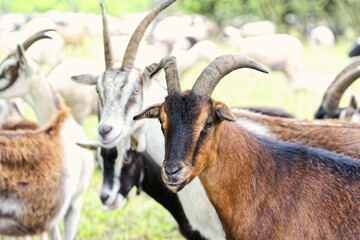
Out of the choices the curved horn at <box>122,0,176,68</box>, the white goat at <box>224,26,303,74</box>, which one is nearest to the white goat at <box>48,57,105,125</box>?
the curved horn at <box>122,0,176,68</box>

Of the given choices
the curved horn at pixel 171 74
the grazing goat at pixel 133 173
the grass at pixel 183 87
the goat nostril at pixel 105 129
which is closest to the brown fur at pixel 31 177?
the grazing goat at pixel 133 173

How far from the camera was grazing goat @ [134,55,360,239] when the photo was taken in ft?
10.5

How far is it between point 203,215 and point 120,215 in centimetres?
261

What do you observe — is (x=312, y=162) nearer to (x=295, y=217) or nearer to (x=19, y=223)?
(x=295, y=217)

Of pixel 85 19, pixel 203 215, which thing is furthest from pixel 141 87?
pixel 85 19

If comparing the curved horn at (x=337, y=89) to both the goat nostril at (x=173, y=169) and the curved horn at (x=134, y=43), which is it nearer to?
the curved horn at (x=134, y=43)

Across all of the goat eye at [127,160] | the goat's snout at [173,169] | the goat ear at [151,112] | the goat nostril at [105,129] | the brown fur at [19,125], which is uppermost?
the goat ear at [151,112]

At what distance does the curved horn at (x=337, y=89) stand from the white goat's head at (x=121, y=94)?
84.6 inches

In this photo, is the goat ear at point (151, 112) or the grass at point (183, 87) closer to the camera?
the goat ear at point (151, 112)

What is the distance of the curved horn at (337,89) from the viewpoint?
5.21 m

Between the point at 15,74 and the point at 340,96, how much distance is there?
151 inches

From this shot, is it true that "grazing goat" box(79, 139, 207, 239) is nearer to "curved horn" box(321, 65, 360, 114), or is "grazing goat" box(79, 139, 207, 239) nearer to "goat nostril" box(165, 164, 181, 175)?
"goat nostril" box(165, 164, 181, 175)

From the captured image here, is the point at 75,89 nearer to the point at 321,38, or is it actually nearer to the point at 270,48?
the point at 270,48

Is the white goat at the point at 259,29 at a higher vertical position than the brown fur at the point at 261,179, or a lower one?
higher
